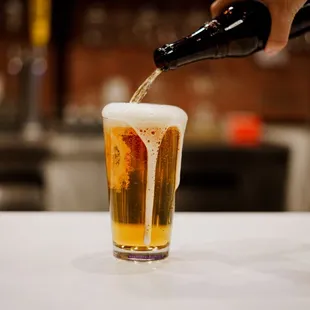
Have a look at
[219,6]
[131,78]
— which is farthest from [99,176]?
[219,6]

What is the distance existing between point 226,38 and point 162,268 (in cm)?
32

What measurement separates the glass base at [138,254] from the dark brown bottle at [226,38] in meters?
0.22

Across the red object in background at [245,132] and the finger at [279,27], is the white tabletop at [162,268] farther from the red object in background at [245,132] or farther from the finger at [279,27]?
the red object in background at [245,132]

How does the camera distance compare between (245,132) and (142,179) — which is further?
(245,132)

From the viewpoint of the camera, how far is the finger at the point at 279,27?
778mm

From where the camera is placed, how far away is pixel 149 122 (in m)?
0.67

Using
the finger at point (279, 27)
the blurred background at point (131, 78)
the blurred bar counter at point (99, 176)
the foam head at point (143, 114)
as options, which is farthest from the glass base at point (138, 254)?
the blurred background at point (131, 78)

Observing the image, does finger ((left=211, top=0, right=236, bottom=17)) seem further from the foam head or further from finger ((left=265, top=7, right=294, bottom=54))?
the foam head

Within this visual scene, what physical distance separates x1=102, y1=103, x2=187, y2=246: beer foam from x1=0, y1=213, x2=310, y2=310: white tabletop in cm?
7

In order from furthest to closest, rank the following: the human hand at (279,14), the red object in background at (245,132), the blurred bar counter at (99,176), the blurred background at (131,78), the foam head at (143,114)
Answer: the blurred background at (131,78), the red object in background at (245,132), the blurred bar counter at (99,176), the human hand at (279,14), the foam head at (143,114)

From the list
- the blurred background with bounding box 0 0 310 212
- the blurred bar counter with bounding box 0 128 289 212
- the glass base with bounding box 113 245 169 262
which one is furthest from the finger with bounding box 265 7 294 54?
the blurred background with bounding box 0 0 310 212

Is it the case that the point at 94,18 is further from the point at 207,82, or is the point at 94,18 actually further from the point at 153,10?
the point at 207,82

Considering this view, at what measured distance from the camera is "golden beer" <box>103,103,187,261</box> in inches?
26.7

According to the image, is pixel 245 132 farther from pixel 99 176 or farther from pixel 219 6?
pixel 219 6
